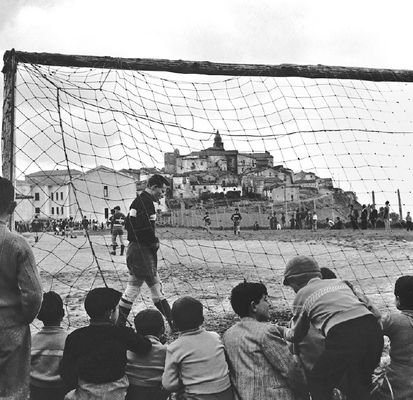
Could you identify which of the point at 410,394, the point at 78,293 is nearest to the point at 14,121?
the point at 410,394

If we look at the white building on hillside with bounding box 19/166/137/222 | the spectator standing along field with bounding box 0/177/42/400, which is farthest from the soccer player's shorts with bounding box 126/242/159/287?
the spectator standing along field with bounding box 0/177/42/400

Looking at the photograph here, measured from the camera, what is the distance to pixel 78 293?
7.78 meters

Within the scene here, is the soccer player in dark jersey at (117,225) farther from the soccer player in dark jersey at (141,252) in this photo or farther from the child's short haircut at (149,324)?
the child's short haircut at (149,324)

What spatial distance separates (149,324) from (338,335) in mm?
1148

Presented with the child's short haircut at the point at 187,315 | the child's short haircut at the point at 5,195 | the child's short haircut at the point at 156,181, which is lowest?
the child's short haircut at the point at 187,315

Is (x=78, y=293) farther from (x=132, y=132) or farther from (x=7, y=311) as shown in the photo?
(x=7, y=311)

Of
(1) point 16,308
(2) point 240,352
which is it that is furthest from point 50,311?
(2) point 240,352

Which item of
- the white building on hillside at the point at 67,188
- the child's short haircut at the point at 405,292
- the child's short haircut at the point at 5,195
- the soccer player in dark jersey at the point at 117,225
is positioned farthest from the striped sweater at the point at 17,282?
the soccer player in dark jersey at the point at 117,225

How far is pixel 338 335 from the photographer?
2.80 m

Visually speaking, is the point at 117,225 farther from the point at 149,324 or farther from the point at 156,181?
the point at 149,324

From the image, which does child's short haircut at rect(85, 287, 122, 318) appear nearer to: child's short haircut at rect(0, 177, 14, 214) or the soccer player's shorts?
child's short haircut at rect(0, 177, 14, 214)

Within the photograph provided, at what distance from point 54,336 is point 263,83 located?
340 cm

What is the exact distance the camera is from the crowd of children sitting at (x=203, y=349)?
267cm

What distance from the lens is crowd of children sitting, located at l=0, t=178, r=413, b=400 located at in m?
2.67
